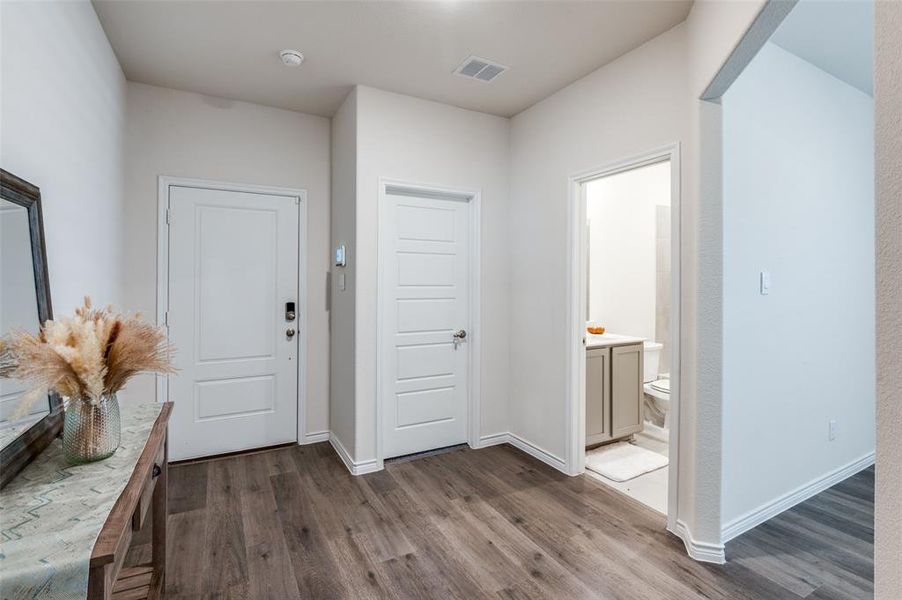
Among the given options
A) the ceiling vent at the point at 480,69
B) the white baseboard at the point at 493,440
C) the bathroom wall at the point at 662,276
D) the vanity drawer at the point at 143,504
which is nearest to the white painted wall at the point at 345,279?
the ceiling vent at the point at 480,69

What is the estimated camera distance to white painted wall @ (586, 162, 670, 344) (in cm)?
421

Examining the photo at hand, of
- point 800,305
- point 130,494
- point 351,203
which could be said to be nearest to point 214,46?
point 351,203

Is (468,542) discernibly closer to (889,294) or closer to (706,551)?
(706,551)

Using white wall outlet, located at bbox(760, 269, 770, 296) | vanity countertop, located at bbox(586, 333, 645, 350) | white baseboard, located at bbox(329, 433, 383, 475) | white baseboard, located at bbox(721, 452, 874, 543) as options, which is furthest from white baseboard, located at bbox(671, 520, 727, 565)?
white baseboard, located at bbox(329, 433, 383, 475)

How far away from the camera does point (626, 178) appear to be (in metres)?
4.25

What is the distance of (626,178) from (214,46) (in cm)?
349

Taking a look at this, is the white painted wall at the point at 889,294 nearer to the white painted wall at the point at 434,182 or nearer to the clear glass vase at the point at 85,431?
the clear glass vase at the point at 85,431

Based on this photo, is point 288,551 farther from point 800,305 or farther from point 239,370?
point 800,305

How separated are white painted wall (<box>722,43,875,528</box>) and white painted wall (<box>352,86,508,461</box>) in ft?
5.77

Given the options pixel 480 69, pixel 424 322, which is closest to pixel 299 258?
pixel 424 322

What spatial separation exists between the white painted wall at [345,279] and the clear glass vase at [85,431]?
6.10 ft

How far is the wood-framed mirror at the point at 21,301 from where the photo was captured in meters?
1.22

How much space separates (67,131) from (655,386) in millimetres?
4198

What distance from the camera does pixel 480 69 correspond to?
9.37 ft
